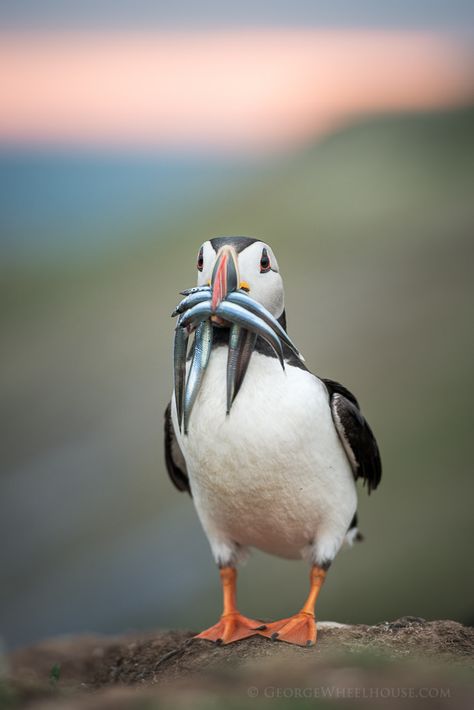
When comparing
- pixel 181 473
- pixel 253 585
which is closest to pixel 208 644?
pixel 181 473

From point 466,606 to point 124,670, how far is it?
13.0 ft

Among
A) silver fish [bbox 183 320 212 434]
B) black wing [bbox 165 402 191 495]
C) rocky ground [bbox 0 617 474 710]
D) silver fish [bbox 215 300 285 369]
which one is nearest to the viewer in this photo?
rocky ground [bbox 0 617 474 710]

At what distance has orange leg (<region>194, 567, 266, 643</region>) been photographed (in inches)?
205

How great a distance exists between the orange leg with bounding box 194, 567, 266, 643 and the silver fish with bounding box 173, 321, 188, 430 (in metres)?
1.00

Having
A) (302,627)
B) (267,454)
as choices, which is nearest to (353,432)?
(267,454)

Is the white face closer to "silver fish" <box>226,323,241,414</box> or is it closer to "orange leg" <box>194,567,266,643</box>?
"silver fish" <box>226,323,241,414</box>

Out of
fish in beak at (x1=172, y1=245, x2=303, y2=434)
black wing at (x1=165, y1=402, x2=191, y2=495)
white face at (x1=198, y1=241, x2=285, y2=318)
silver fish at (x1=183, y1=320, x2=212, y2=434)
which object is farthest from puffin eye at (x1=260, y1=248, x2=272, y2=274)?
black wing at (x1=165, y1=402, x2=191, y2=495)

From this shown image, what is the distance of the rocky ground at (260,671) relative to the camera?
152 inches

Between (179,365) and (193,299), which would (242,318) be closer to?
(193,299)

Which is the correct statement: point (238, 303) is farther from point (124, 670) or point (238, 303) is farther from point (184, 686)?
point (124, 670)

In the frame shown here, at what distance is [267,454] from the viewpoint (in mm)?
4832

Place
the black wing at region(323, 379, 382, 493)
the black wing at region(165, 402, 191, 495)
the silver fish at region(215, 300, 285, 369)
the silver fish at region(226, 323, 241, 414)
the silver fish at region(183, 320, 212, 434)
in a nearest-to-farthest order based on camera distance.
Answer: the silver fish at region(215, 300, 285, 369) < the silver fish at region(226, 323, 241, 414) < the silver fish at region(183, 320, 212, 434) < the black wing at region(323, 379, 382, 493) < the black wing at region(165, 402, 191, 495)

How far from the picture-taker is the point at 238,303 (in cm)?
476

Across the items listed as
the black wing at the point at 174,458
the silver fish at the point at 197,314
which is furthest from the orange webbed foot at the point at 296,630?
the silver fish at the point at 197,314
